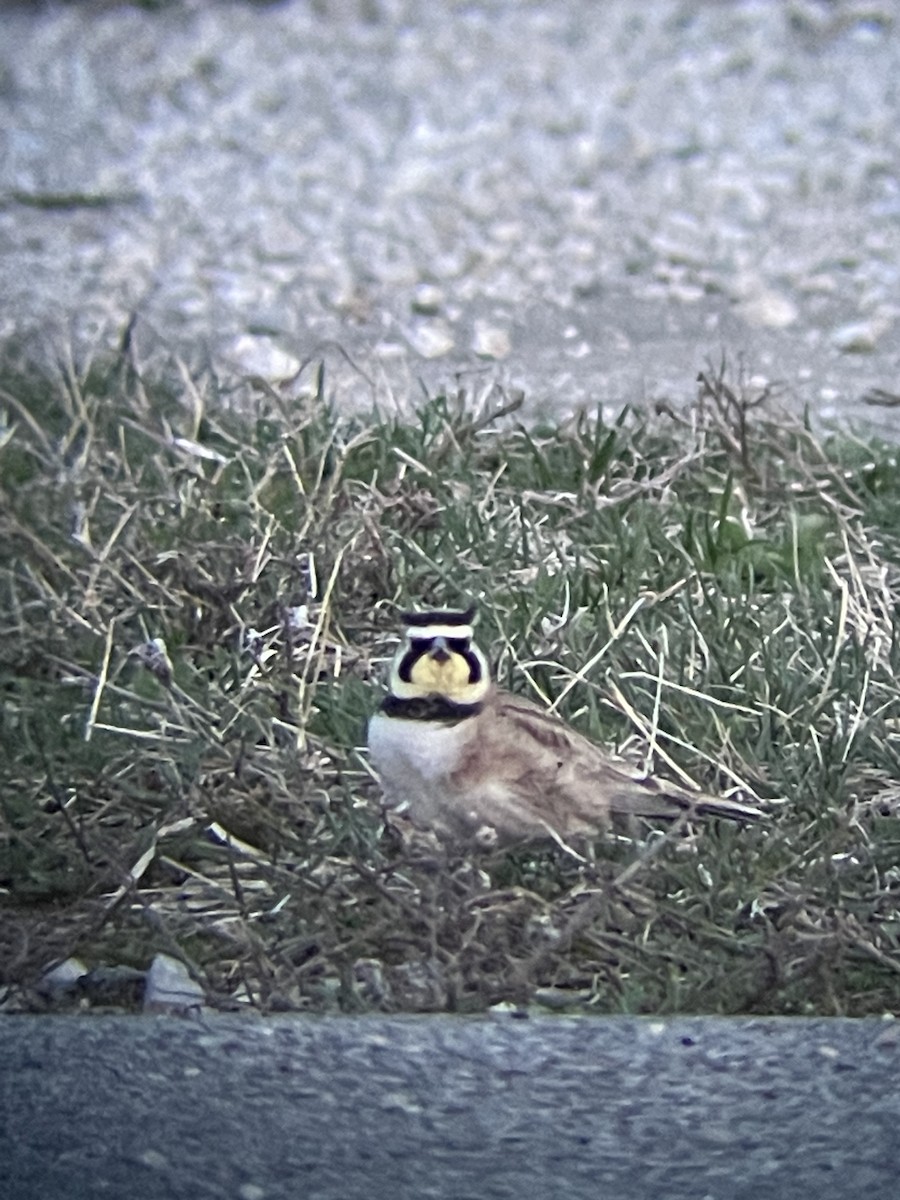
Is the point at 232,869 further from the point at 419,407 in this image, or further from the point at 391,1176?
the point at 419,407

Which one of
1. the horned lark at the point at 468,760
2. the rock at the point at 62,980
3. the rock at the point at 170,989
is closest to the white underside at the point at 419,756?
the horned lark at the point at 468,760

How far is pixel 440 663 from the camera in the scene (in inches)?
136

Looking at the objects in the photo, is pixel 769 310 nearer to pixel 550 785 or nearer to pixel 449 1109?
pixel 550 785

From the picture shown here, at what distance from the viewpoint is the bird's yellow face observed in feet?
11.3

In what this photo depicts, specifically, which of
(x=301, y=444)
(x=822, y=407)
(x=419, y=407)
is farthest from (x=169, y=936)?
(x=822, y=407)

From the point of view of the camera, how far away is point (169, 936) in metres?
3.15

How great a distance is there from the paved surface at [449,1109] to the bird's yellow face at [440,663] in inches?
25.4

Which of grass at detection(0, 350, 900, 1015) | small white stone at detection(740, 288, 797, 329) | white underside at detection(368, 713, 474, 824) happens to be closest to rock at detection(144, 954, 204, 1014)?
grass at detection(0, 350, 900, 1015)

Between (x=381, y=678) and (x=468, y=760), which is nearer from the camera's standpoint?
(x=468, y=760)

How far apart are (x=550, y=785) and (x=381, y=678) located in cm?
71

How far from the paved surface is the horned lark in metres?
0.50

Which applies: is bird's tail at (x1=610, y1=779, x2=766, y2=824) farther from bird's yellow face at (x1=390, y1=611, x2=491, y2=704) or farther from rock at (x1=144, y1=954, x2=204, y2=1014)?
rock at (x1=144, y1=954, x2=204, y2=1014)

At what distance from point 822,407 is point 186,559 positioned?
2.50 m

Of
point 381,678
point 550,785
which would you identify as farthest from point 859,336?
point 550,785
